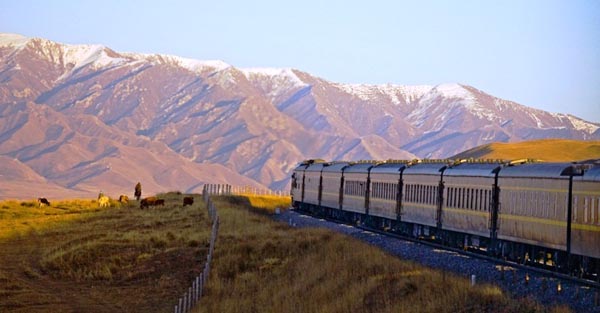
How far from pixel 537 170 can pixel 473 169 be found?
6.97 meters

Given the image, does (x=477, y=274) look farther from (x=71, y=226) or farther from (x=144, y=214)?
(x=144, y=214)

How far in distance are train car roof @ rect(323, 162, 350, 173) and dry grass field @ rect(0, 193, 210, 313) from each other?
816cm

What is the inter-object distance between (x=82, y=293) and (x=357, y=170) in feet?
80.6

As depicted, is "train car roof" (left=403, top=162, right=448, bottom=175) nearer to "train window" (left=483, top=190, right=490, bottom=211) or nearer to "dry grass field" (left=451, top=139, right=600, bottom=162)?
"train window" (left=483, top=190, right=490, bottom=211)

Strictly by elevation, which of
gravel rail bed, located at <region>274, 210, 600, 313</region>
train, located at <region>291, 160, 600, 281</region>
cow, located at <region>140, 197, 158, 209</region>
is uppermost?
train, located at <region>291, 160, 600, 281</region>

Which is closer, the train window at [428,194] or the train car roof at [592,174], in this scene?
the train car roof at [592,174]

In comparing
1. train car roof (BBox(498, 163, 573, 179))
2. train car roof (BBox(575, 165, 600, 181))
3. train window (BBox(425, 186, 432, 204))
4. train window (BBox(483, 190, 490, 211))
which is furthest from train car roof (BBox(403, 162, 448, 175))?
train car roof (BBox(575, 165, 600, 181))

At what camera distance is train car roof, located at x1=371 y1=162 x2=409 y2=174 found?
55188 mm

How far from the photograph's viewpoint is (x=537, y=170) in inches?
1423

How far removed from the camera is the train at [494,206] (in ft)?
105

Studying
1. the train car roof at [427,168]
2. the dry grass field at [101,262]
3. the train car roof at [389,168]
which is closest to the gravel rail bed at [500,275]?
the train car roof at [427,168]

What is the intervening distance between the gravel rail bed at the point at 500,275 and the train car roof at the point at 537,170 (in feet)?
9.83

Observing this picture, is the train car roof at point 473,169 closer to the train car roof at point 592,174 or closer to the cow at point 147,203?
the train car roof at point 592,174

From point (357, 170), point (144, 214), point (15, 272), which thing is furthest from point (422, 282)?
point (144, 214)
